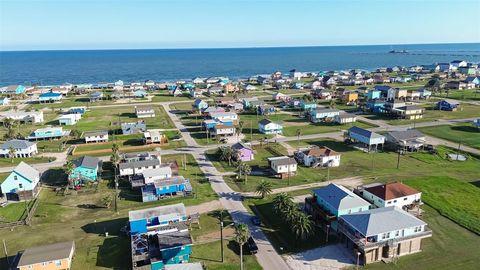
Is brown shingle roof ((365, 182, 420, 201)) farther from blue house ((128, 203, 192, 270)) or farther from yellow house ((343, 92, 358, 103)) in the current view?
yellow house ((343, 92, 358, 103))

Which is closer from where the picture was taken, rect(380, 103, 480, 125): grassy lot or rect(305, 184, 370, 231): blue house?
rect(305, 184, 370, 231): blue house

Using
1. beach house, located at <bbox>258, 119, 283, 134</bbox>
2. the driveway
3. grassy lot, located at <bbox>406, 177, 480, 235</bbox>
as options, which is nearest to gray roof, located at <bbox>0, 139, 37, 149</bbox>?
beach house, located at <bbox>258, 119, 283, 134</bbox>

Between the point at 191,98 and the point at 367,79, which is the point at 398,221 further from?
the point at 367,79

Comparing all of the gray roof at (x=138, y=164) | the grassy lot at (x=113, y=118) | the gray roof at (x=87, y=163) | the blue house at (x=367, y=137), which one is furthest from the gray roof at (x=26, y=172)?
the blue house at (x=367, y=137)

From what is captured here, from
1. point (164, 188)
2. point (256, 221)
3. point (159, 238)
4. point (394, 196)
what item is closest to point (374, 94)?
point (394, 196)

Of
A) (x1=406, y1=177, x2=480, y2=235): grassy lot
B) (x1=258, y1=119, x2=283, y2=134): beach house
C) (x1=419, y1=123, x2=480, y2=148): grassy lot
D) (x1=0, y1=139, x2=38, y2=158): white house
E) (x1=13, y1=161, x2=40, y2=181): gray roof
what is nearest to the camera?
(x1=406, y1=177, x2=480, y2=235): grassy lot

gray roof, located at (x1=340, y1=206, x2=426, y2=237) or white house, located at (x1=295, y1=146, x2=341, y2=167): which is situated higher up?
gray roof, located at (x1=340, y1=206, x2=426, y2=237)
